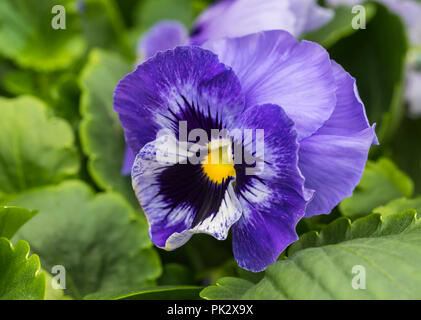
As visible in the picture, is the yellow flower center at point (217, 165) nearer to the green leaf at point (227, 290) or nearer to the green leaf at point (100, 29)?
the green leaf at point (227, 290)

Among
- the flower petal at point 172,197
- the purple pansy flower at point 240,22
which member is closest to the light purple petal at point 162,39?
the purple pansy flower at point 240,22

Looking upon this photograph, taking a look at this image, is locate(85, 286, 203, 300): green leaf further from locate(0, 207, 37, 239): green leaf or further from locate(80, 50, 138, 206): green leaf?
locate(80, 50, 138, 206): green leaf

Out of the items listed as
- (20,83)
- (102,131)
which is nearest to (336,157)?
(102,131)

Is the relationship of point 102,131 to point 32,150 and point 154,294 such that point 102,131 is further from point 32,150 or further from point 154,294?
point 154,294

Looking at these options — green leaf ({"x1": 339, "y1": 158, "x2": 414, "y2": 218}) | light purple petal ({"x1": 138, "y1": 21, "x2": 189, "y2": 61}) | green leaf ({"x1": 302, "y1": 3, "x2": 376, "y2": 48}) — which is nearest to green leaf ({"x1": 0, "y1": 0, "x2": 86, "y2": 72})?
light purple petal ({"x1": 138, "y1": 21, "x2": 189, "y2": 61})

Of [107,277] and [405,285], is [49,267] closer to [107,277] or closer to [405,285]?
[107,277]

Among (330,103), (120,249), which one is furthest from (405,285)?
(120,249)

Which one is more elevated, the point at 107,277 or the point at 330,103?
the point at 330,103
